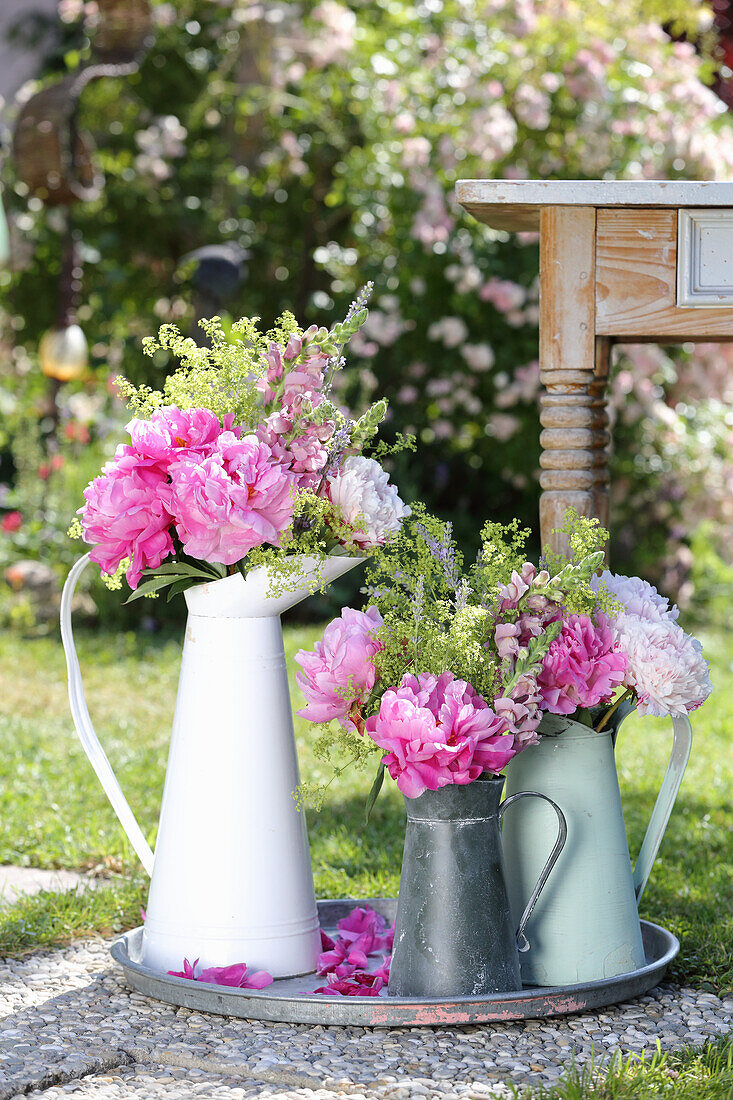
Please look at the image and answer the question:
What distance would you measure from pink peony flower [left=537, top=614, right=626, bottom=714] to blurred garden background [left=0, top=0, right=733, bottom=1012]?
2681 mm

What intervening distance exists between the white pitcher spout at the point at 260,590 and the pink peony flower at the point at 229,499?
0.23 ft

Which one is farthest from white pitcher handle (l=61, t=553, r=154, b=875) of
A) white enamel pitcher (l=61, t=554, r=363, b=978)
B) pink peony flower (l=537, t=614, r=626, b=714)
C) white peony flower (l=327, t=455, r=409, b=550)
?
pink peony flower (l=537, t=614, r=626, b=714)

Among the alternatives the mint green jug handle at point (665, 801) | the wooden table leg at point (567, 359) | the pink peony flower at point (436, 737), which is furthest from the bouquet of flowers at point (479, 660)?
the wooden table leg at point (567, 359)

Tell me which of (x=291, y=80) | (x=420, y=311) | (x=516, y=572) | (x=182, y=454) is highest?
(x=291, y=80)

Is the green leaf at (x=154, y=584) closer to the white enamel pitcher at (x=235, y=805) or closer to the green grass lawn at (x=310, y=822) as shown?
the white enamel pitcher at (x=235, y=805)

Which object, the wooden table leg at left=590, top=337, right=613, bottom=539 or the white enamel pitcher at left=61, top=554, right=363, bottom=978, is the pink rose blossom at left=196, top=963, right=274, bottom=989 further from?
the wooden table leg at left=590, top=337, right=613, bottom=539

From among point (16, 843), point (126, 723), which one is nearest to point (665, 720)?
point (126, 723)

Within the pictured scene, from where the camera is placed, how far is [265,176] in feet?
21.9

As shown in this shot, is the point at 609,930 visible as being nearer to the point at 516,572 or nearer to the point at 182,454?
the point at 516,572

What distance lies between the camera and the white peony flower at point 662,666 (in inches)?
72.5

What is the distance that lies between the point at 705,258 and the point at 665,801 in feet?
2.83

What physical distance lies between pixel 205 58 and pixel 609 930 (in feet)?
19.8

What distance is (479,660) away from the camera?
70.5 inches

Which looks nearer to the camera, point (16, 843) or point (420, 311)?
point (16, 843)
